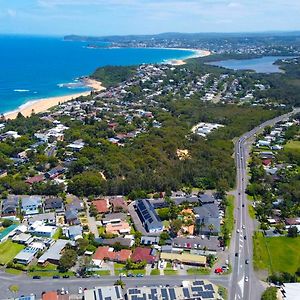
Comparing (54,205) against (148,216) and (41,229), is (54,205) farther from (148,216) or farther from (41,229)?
(148,216)

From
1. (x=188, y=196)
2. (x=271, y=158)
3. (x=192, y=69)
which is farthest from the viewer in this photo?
(x=192, y=69)

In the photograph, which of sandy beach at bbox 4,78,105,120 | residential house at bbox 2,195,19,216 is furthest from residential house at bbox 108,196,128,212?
sandy beach at bbox 4,78,105,120

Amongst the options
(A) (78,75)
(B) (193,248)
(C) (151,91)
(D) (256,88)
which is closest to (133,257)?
(B) (193,248)

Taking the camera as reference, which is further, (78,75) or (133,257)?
(78,75)

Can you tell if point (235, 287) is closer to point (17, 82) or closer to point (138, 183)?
point (138, 183)

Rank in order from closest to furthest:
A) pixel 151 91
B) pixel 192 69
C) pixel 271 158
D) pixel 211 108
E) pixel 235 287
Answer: pixel 235 287 < pixel 271 158 < pixel 211 108 < pixel 151 91 < pixel 192 69

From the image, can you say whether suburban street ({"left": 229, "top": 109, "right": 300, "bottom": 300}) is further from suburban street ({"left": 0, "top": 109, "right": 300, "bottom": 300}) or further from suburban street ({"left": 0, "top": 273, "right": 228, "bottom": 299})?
suburban street ({"left": 0, "top": 273, "right": 228, "bottom": 299})
